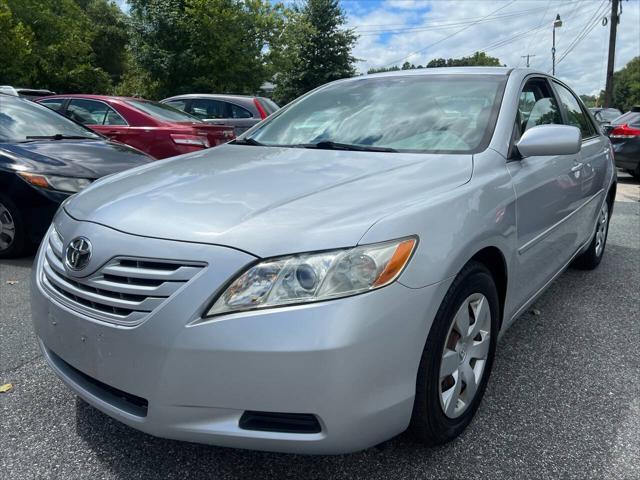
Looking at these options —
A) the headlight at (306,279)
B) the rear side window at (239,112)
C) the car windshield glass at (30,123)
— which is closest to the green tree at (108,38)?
the rear side window at (239,112)

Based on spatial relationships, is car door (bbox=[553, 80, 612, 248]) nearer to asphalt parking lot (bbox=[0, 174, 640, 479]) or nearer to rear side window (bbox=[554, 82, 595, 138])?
rear side window (bbox=[554, 82, 595, 138])

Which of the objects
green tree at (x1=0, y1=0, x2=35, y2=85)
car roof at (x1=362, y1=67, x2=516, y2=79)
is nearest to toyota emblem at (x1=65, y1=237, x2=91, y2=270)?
car roof at (x1=362, y1=67, x2=516, y2=79)

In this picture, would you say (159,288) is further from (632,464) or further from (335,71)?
(335,71)

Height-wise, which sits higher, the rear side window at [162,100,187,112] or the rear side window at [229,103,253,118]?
the rear side window at [162,100,187,112]

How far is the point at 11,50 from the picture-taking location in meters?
18.8

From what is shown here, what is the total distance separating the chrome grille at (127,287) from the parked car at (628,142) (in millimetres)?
10066

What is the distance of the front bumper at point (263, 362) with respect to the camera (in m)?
1.54

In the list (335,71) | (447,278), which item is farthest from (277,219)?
(335,71)

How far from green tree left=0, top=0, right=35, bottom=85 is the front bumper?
67.6ft

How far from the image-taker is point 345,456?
2051mm

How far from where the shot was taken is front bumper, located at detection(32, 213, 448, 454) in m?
1.54

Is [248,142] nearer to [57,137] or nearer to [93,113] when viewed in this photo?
[57,137]

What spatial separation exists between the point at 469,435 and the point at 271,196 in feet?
4.22

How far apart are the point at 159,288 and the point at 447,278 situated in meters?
0.95
